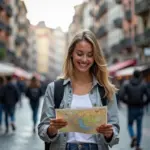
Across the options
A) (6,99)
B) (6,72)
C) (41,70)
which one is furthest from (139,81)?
A: (41,70)

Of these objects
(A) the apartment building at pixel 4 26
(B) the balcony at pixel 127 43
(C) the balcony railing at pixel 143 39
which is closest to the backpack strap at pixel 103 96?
(C) the balcony railing at pixel 143 39

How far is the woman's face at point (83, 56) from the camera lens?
13.4 feet

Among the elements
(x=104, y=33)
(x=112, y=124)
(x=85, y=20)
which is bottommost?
(x=112, y=124)

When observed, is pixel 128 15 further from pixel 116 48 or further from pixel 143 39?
pixel 143 39

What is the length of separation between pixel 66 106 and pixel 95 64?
0.40 metres

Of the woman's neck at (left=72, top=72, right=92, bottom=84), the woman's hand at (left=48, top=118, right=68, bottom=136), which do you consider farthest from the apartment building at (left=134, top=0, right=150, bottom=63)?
the woman's hand at (left=48, top=118, right=68, bottom=136)

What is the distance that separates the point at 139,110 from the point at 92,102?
7.38 m

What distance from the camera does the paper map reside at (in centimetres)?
388

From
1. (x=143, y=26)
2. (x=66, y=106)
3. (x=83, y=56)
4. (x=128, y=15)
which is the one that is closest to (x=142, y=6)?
(x=143, y=26)

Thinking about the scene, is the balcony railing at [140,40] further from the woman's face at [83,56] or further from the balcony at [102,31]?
the woman's face at [83,56]

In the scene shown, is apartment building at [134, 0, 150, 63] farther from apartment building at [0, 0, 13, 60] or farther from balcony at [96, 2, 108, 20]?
balcony at [96, 2, 108, 20]

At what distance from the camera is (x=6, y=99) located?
53.3ft

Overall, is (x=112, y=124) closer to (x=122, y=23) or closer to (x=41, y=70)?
(x=122, y=23)

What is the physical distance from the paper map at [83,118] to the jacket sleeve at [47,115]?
5.6 inches
